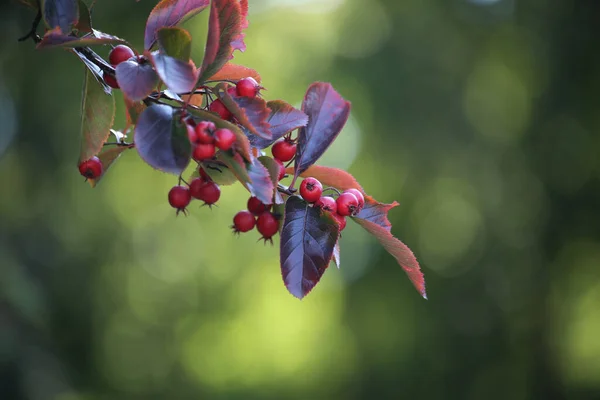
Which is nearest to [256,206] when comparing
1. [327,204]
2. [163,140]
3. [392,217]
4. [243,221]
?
[243,221]

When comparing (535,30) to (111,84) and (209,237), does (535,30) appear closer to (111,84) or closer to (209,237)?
(209,237)

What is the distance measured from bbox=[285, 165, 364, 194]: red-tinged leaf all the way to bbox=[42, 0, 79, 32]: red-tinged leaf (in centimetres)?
31

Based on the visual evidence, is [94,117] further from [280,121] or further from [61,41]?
[280,121]

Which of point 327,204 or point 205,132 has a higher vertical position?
point 205,132

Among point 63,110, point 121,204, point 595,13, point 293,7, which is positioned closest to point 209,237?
point 121,204

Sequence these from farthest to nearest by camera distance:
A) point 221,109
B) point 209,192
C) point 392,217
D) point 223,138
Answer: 1. point 392,217
2. point 209,192
3. point 221,109
4. point 223,138

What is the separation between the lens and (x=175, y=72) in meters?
0.59

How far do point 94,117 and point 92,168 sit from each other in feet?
0.33

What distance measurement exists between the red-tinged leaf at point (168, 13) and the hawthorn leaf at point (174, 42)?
0.10 metres

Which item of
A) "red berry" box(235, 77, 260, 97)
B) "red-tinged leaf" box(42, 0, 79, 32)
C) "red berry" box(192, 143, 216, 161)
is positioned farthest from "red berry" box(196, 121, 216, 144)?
"red-tinged leaf" box(42, 0, 79, 32)

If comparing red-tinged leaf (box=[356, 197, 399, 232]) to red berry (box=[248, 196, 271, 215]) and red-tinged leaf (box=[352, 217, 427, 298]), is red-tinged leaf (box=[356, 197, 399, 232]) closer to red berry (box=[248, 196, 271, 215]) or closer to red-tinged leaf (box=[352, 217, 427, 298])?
red-tinged leaf (box=[352, 217, 427, 298])

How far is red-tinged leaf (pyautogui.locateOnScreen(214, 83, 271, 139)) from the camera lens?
625 mm

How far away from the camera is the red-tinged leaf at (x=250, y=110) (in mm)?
625

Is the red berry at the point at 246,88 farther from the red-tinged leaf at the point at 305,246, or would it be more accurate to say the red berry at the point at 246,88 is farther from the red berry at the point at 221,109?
the red-tinged leaf at the point at 305,246
